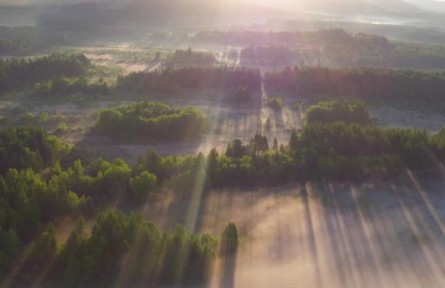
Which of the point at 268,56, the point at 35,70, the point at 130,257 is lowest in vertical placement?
the point at 268,56

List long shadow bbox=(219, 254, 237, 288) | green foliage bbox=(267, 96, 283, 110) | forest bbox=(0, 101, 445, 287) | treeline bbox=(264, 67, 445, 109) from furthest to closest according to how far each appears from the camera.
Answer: treeline bbox=(264, 67, 445, 109) → green foliage bbox=(267, 96, 283, 110) → forest bbox=(0, 101, 445, 287) → long shadow bbox=(219, 254, 237, 288)

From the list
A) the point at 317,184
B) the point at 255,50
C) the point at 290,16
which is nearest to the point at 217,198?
the point at 317,184

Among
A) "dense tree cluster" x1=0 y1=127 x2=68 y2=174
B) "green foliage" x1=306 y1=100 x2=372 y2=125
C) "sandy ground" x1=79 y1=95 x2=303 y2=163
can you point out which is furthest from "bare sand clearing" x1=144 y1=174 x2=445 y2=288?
"green foliage" x1=306 y1=100 x2=372 y2=125

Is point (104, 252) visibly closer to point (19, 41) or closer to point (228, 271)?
point (228, 271)

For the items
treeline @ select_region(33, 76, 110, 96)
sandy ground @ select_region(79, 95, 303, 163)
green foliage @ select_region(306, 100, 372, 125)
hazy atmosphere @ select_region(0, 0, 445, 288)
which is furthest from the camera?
treeline @ select_region(33, 76, 110, 96)

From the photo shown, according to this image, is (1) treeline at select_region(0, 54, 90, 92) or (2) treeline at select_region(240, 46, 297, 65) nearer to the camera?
(1) treeline at select_region(0, 54, 90, 92)

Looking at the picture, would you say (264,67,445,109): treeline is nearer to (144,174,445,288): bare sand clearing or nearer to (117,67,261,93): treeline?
(117,67,261,93): treeline

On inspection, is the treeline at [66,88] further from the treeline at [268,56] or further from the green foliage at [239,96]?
the treeline at [268,56]

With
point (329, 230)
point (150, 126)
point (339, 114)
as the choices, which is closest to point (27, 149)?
point (150, 126)
